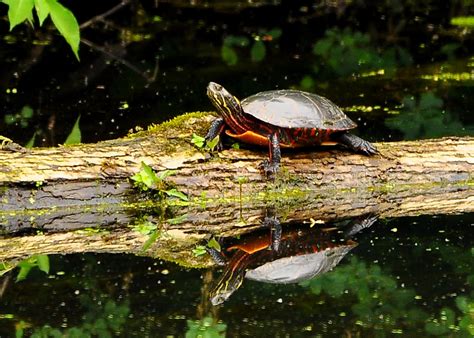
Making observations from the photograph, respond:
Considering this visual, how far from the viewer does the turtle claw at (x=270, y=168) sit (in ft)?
18.7

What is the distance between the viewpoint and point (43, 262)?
4.85m

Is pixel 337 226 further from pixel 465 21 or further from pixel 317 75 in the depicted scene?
pixel 465 21

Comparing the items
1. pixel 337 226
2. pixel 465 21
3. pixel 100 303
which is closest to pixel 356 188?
pixel 337 226

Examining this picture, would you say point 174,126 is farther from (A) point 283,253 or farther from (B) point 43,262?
(B) point 43,262

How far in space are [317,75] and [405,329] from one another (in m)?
6.07

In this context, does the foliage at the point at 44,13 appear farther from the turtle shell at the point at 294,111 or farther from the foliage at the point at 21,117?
the foliage at the point at 21,117

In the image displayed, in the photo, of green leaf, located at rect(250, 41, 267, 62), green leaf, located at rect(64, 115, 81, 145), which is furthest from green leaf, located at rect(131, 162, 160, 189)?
green leaf, located at rect(250, 41, 267, 62)

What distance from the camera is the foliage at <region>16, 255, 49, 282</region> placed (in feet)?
15.4

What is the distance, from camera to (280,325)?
4098 millimetres

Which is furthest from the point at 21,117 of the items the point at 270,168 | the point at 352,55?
the point at 352,55

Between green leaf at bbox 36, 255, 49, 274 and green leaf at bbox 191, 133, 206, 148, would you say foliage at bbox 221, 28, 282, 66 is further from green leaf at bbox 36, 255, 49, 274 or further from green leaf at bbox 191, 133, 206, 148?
green leaf at bbox 36, 255, 49, 274

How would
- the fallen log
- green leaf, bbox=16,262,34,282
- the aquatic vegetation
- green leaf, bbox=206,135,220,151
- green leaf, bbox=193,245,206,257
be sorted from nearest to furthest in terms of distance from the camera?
green leaf, bbox=16,262,34,282
green leaf, bbox=193,245,206,257
the fallen log
green leaf, bbox=206,135,220,151
the aquatic vegetation

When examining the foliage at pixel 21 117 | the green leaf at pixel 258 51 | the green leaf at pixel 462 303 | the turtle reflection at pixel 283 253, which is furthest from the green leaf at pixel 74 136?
the green leaf at pixel 462 303

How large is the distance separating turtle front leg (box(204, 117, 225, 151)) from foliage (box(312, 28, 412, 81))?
440 cm
